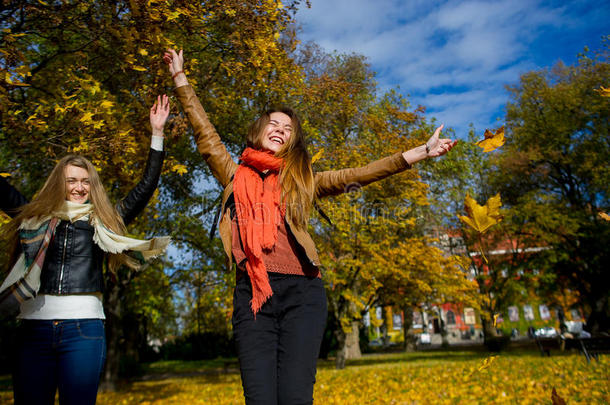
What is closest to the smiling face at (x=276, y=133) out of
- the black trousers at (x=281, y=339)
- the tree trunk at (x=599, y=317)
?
the black trousers at (x=281, y=339)

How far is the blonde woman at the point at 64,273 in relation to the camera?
7.56 ft

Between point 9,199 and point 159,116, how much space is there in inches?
40.8

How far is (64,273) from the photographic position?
250 cm

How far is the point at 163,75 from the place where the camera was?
19.8 ft

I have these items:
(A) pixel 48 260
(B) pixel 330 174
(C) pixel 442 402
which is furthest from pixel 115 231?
(C) pixel 442 402

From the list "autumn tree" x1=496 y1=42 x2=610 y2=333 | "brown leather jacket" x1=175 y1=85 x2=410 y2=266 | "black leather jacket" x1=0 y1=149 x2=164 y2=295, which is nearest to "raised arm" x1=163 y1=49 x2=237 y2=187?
"brown leather jacket" x1=175 y1=85 x2=410 y2=266

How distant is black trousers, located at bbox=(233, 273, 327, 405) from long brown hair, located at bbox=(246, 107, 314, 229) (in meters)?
0.35

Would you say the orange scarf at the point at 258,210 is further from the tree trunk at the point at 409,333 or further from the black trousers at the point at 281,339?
the tree trunk at the point at 409,333

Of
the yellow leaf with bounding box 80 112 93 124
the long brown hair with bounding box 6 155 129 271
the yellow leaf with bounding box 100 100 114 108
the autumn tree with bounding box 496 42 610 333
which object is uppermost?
the autumn tree with bounding box 496 42 610 333

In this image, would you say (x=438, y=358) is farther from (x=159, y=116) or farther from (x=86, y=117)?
(x=159, y=116)

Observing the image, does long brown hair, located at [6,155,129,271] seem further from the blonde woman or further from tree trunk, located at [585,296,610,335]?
tree trunk, located at [585,296,610,335]

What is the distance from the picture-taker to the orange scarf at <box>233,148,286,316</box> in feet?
6.83

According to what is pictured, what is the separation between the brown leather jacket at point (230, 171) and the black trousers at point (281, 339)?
0.66 ft

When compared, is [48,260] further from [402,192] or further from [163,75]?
[402,192]
